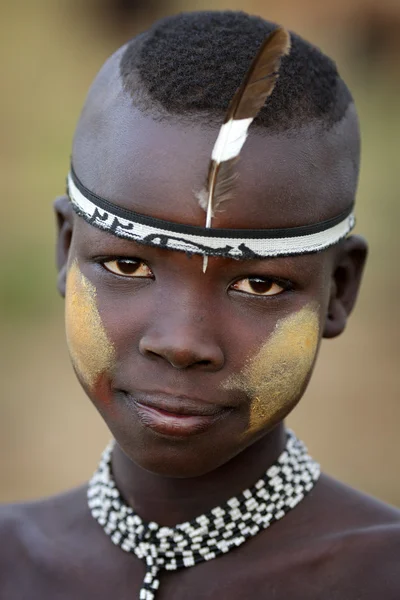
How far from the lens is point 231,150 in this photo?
2.57 metres

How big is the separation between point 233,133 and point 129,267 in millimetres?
464

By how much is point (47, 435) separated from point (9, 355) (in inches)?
56.2

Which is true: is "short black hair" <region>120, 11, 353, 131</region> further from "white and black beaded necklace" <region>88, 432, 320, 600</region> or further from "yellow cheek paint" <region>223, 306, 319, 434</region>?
"white and black beaded necklace" <region>88, 432, 320, 600</region>

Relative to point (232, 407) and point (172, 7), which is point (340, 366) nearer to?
point (232, 407)

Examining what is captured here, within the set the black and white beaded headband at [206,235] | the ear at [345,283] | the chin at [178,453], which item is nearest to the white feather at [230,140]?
the black and white beaded headband at [206,235]

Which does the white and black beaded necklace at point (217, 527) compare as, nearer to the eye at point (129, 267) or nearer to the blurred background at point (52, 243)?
the eye at point (129, 267)

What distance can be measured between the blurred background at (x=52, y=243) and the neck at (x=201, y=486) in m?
4.31

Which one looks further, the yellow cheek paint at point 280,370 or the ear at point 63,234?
the ear at point 63,234

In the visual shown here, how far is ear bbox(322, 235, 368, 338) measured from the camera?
303 cm

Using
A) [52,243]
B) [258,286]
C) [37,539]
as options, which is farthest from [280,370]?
[52,243]

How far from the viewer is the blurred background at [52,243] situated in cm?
753

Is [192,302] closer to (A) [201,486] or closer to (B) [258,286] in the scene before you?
(B) [258,286]

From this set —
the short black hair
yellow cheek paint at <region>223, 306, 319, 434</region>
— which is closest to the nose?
yellow cheek paint at <region>223, 306, 319, 434</region>

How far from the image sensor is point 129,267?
2725 millimetres
